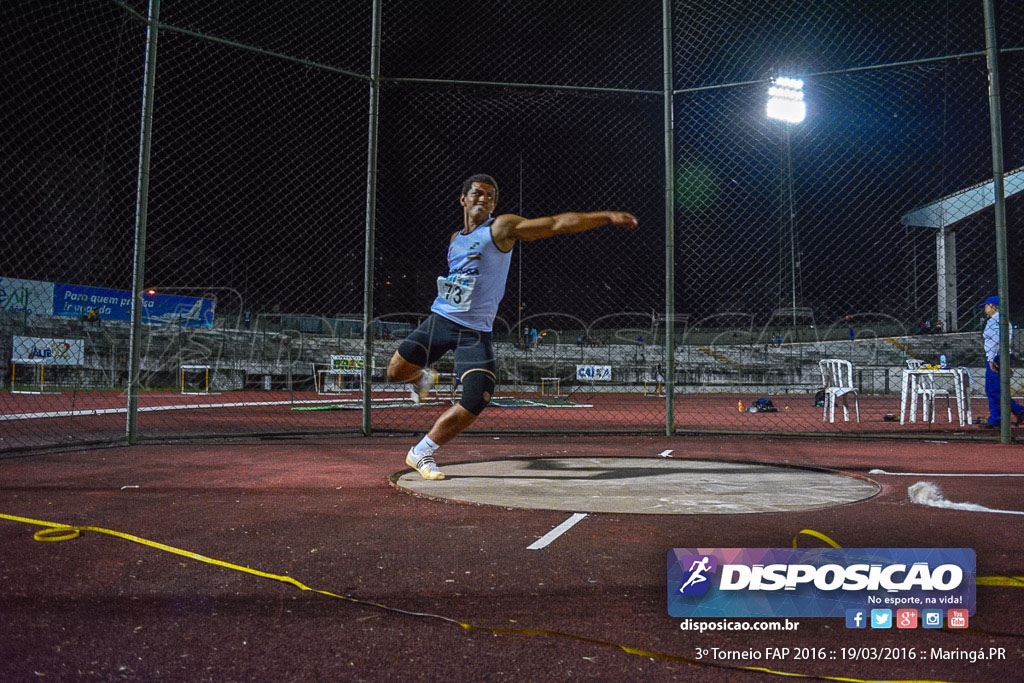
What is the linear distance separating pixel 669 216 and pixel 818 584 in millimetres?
6096

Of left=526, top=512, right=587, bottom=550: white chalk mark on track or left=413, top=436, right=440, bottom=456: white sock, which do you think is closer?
left=526, top=512, right=587, bottom=550: white chalk mark on track

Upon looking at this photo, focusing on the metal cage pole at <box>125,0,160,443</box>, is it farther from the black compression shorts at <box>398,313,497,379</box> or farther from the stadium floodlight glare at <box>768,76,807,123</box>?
the stadium floodlight glare at <box>768,76,807,123</box>

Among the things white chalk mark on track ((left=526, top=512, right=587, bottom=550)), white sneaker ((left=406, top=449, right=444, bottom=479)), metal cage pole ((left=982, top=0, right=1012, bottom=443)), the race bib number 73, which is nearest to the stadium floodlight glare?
metal cage pole ((left=982, top=0, right=1012, bottom=443))

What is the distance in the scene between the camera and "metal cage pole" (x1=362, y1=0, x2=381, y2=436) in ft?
24.1

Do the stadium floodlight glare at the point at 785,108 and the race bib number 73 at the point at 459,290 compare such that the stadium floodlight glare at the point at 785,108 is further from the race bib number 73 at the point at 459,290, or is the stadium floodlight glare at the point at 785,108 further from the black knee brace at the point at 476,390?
the black knee brace at the point at 476,390

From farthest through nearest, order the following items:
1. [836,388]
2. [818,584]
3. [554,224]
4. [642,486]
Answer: [836,388] < [642,486] < [554,224] < [818,584]

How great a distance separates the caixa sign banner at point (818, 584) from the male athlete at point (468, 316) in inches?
97.2

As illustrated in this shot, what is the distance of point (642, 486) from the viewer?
14.3 feet

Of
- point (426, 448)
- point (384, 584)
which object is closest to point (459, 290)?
point (426, 448)

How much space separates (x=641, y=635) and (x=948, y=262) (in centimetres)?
2682

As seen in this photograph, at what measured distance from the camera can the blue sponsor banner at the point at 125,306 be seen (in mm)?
25250

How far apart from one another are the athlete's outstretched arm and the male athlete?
0.01 metres

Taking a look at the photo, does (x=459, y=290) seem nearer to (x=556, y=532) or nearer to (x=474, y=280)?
(x=474, y=280)

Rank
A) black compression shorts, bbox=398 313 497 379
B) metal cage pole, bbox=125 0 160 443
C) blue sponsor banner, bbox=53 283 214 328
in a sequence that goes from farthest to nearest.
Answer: blue sponsor banner, bbox=53 283 214 328 → metal cage pole, bbox=125 0 160 443 → black compression shorts, bbox=398 313 497 379
